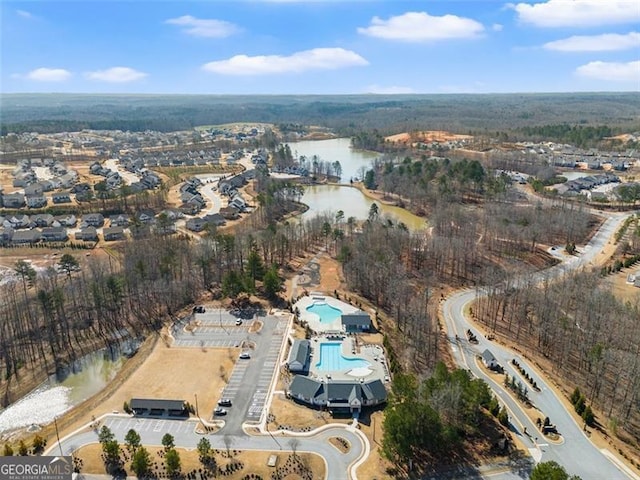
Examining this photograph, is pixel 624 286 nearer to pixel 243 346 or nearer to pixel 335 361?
pixel 335 361

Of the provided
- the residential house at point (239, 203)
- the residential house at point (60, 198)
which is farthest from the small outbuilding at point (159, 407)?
the residential house at point (60, 198)

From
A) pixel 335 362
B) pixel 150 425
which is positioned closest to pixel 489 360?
pixel 335 362

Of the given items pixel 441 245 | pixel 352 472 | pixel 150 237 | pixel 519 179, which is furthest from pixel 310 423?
pixel 519 179

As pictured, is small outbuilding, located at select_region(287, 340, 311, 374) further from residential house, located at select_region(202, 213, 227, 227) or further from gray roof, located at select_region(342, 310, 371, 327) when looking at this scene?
residential house, located at select_region(202, 213, 227, 227)

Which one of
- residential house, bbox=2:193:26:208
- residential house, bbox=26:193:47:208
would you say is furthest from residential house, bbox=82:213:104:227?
residential house, bbox=2:193:26:208

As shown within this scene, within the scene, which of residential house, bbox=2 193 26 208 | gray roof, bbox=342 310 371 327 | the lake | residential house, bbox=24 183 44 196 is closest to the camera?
gray roof, bbox=342 310 371 327

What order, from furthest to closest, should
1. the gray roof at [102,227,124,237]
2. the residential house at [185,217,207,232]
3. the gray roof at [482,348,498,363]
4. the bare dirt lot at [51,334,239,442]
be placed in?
1. the residential house at [185,217,207,232]
2. the gray roof at [102,227,124,237]
3. the gray roof at [482,348,498,363]
4. the bare dirt lot at [51,334,239,442]

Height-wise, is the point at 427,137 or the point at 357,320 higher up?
the point at 427,137
